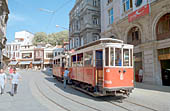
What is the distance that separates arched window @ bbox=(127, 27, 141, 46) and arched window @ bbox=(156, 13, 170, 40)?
2369 millimetres

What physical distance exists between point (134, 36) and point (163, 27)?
351 cm

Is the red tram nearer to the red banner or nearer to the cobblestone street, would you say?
the cobblestone street

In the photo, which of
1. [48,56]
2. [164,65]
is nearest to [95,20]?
[164,65]

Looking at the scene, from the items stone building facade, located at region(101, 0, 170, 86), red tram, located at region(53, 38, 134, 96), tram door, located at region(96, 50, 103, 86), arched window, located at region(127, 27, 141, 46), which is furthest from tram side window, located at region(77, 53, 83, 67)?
arched window, located at region(127, 27, 141, 46)

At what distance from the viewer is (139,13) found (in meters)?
14.6

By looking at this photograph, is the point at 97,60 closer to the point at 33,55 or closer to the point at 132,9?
the point at 132,9

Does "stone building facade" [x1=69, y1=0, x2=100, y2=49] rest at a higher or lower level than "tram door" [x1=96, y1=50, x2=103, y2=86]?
higher

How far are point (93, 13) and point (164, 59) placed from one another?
16.0m

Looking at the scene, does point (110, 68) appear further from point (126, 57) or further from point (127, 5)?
point (127, 5)

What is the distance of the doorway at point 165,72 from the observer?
12.7 meters

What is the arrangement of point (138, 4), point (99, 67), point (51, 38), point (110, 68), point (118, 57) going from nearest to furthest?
point (110, 68) < point (118, 57) < point (99, 67) < point (138, 4) < point (51, 38)

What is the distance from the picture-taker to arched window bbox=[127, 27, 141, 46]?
15367 millimetres

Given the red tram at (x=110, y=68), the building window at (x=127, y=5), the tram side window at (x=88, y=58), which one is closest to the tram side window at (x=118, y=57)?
the red tram at (x=110, y=68)

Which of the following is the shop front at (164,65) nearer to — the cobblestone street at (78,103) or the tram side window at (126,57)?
the cobblestone street at (78,103)
